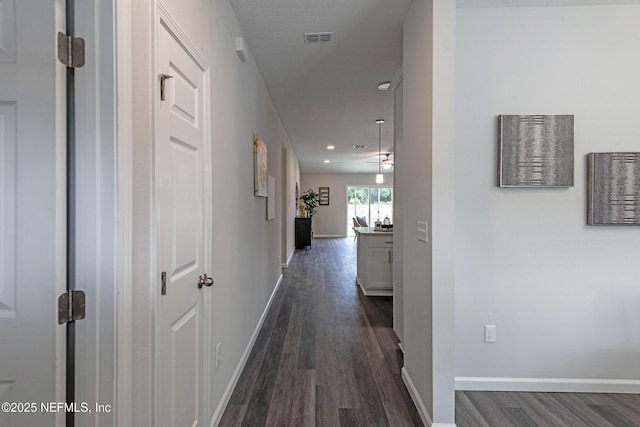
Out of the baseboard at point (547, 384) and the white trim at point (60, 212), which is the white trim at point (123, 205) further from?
the baseboard at point (547, 384)

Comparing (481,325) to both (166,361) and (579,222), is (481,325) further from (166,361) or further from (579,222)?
(166,361)

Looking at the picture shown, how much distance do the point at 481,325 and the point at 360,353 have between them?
1.05 m

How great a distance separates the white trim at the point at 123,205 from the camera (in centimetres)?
91

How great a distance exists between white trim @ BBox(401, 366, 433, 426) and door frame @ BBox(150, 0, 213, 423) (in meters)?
1.25

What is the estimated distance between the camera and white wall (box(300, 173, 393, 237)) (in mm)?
12352

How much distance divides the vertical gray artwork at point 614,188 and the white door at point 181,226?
2584mm

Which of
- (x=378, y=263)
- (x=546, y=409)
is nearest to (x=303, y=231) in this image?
(x=378, y=263)

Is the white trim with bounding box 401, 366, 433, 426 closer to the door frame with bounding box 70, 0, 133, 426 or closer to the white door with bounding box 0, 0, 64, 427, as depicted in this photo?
the door frame with bounding box 70, 0, 133, 426

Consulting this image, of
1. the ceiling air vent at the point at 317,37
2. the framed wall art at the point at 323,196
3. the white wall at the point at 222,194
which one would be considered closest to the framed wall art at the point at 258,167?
the white wall at the point at 222,194

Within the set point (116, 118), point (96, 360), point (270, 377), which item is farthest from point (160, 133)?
point (270, 377)

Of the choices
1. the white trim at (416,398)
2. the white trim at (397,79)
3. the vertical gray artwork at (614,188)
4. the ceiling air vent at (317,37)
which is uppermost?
the ceiling air vent at (317,37)

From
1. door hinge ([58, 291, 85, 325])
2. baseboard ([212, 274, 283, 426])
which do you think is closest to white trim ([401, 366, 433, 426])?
baseboard ([212, 274, 283, 426])

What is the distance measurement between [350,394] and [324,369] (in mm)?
354

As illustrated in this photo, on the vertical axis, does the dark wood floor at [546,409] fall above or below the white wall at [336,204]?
below
